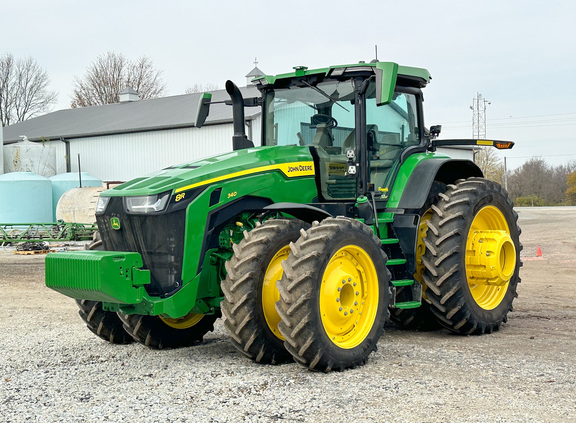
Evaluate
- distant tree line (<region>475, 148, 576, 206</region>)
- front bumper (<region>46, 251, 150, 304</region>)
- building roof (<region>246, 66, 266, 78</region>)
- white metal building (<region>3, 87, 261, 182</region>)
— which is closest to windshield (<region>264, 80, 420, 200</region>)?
front bumper (<region>46, 251, 150, 304</region>)

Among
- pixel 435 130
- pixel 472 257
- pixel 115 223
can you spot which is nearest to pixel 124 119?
pixel 435 130

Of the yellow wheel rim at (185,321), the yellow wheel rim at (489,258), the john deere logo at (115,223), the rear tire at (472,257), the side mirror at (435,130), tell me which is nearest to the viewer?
the john deere logo at (115,223)

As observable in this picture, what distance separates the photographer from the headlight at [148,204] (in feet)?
20.4

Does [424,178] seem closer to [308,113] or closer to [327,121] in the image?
[327,121]

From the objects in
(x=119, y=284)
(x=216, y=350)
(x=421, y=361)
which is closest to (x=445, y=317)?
(x=421, y=361)

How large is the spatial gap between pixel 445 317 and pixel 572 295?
4173 millimetres

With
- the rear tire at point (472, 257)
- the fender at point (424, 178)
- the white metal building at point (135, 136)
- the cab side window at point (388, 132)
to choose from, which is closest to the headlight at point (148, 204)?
the cab side window at point (388, 132)

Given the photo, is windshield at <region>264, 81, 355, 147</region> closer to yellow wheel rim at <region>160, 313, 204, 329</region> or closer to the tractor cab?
the tractor cab

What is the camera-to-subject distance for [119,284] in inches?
233

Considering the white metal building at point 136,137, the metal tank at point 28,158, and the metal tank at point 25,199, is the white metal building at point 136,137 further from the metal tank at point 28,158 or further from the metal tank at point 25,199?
the metal tank at point 25,199

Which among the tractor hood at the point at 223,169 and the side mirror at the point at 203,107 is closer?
the tractor hood at the point at 223,169

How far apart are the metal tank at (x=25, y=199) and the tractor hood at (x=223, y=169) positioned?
79.7 feet

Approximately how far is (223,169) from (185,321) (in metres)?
1.74

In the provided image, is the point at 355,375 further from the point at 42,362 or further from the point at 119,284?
the point at 42,362
